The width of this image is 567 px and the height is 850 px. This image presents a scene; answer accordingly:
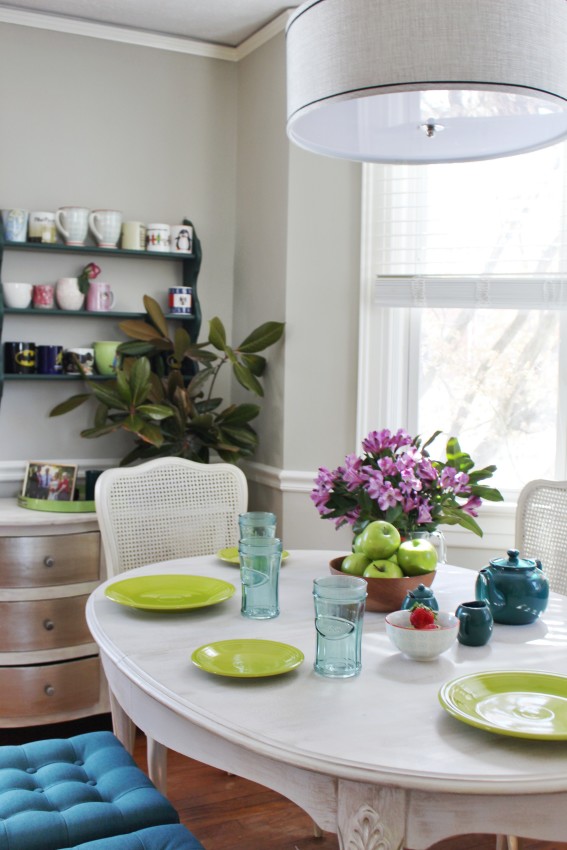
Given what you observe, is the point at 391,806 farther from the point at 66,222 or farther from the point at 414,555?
the point at 66,222

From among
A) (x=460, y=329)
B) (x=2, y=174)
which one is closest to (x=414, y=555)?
(x=460, y=329)

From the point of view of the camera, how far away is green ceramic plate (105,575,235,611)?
5.87 ft

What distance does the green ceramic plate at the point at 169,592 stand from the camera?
179cm

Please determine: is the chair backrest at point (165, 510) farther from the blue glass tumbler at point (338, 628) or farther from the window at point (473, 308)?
the blue glass tumbler at point (338, 628)

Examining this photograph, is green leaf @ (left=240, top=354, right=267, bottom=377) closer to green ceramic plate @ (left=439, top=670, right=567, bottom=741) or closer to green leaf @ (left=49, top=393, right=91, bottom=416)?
green leaf @ (left=49, top=393, right=91, bottom=416)

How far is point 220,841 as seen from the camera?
2.42 metres

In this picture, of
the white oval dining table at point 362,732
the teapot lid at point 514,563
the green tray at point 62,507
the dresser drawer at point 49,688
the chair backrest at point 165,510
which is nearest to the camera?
the white oval dining table at point 362,732

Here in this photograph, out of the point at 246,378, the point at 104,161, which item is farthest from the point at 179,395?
the point at 104,161

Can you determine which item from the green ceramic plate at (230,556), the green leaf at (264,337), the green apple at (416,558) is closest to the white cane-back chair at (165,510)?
the green ceramic plate at (230,556)

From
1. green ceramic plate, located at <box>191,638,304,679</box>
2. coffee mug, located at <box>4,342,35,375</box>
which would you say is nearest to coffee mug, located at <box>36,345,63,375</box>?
coffee mug, located at <box>4,342,35,375</box>

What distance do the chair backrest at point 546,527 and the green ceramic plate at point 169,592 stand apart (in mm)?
899

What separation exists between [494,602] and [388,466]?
341 millimetres

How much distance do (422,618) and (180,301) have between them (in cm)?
220

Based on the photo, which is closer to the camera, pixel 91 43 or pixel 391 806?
pixel 391 806
